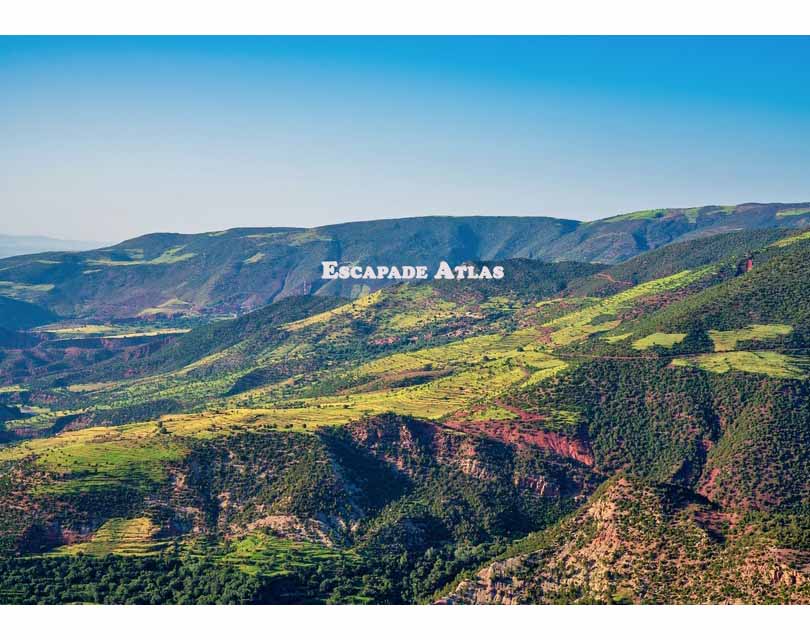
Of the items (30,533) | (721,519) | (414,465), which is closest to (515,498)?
(414,465)

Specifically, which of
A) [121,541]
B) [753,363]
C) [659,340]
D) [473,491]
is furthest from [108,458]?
[753,363]

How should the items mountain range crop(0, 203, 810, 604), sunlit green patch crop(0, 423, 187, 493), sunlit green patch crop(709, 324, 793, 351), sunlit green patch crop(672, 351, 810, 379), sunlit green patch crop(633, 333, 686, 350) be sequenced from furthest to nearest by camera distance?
sunlit green patch crop(633, 333, 686, 350) → sunlit green patch crop(709, 324, 793, 351) → sunlit green patch crop(672, 351, 810, 379) → sunlit green patch crop(0, 423, 187, 493) → mountain range crop(0, 203, 810, 604)

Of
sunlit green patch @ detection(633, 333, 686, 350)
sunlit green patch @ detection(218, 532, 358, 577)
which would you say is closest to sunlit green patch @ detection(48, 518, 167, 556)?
sunlit green patch @ detection(218, 532, 358, 577)

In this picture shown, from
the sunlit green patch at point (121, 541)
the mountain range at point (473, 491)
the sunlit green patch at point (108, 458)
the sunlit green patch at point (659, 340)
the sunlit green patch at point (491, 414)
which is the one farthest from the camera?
the sunlit green patch at point (659, 340)

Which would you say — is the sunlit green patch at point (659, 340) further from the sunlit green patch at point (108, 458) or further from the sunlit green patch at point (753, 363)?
the sunlit green patch at point (108, 458)

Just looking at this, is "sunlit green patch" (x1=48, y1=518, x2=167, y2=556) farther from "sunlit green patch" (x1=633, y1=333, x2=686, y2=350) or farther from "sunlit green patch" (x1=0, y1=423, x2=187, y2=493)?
"sunlit green patch" (x1=633, y1=333, x2=686, y2=350)

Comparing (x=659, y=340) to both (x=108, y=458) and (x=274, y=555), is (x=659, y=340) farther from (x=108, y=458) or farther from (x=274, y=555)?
(x=108, y=458)

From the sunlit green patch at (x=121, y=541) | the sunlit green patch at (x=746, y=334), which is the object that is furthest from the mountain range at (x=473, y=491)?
the sunlit green patch at (x=746, y=334)
